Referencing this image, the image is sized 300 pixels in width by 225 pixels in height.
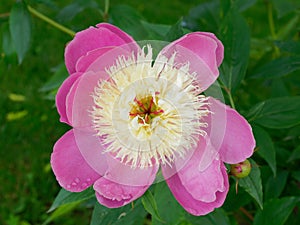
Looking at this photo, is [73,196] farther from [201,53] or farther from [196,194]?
[201,53]

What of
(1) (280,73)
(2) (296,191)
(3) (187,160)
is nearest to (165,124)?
(3) (187,160)

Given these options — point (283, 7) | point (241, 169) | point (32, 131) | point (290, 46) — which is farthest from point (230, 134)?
point (32, 131)

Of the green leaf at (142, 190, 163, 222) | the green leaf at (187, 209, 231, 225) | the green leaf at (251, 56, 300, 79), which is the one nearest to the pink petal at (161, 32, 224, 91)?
the green leaf at (142, 190, 163, 222)

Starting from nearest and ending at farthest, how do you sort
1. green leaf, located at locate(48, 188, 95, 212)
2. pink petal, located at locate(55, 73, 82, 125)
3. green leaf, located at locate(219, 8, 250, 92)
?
pink petal, located at locate(55, 73, 82, 125) < green leaf, located at locate(48, 188, 95, 212) < green leaf, located at locate(219, 8, 250, 92)

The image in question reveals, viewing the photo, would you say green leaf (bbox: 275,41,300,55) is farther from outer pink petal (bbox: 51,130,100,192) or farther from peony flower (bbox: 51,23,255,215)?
outer pink petal (bbox: 51,130,100,192)

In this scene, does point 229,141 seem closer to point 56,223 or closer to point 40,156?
point 56,223

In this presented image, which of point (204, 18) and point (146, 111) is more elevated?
point (146, 111)

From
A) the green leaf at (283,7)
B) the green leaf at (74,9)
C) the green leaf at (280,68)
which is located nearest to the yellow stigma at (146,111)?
the green leaf at (280,68)

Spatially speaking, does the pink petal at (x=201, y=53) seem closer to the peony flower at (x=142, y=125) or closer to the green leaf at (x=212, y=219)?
the peony flower at (x=142, y=125)
